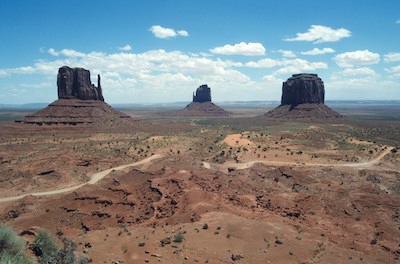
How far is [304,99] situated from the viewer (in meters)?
154

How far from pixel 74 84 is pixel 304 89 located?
99.5 meters

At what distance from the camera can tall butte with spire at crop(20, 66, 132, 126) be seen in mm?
99500

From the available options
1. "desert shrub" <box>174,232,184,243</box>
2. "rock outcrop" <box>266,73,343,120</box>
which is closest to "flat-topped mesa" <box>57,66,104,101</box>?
"rock outcrop" <box>266,73,343,120</box>

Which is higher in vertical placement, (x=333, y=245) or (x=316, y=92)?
(x=316, y=92)

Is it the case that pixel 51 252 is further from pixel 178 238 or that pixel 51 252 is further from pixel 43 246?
pixel 178 238

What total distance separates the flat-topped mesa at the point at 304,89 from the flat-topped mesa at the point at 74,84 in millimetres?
92321

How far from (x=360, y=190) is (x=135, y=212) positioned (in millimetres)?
26735

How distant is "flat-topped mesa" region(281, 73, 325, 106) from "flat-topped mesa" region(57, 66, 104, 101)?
303ft

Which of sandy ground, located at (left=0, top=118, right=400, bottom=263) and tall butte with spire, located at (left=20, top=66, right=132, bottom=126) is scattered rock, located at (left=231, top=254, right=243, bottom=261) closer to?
sandy ground, located at (left=0, top=118, right=400, bottom=263)

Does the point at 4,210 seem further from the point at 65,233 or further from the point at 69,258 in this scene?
the point at 69,258

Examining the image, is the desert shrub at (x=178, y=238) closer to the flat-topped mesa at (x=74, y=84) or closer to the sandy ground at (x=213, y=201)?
the sandy ground at (x=213, y=201)

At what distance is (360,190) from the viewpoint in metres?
39.8

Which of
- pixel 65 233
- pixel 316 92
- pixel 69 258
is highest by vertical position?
pixel 316 92

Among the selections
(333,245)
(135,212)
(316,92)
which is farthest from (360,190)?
(316,92)
